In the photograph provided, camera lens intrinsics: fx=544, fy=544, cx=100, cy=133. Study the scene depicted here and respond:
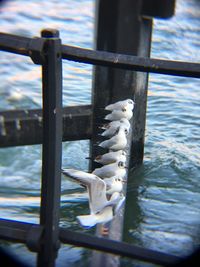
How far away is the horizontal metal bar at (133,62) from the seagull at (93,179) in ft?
1.21

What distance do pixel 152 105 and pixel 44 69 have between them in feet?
9.73

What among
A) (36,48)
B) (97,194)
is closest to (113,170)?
(97,194)

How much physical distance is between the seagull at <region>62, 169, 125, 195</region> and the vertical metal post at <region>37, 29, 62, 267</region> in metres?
0.18

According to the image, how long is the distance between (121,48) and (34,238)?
4.46 ft

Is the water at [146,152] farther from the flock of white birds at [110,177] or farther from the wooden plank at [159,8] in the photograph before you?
the wooden plank at [159,8]

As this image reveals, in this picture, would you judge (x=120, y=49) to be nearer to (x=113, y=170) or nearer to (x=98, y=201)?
(x=113, y=170)

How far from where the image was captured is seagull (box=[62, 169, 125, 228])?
1.54m

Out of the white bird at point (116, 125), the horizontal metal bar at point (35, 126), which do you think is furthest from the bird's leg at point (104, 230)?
the horizontal metal bar at point (35, 126)

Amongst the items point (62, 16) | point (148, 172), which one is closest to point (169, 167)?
point (148, 172)

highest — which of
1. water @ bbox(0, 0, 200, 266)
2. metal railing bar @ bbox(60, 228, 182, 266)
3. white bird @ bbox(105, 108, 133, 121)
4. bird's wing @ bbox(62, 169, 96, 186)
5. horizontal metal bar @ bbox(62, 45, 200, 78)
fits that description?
horizontal metal bar @ bbox(62, 45, 200, 78)

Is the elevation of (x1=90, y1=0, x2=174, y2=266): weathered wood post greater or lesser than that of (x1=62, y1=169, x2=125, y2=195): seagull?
greater

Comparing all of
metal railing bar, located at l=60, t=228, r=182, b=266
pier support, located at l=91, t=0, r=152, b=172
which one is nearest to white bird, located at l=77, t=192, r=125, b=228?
metal railing bar, located at l=60, t=228, r=182, b=266

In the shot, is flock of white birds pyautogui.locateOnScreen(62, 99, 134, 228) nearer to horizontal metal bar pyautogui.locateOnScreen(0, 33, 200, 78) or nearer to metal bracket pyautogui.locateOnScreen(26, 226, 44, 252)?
metal bracket pyautogui.locateOnScreen(26, 226, 44, 252)

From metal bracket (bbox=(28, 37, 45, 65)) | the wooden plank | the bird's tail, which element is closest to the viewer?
metal bracket (bbox=(28, 37, 45, 65))
